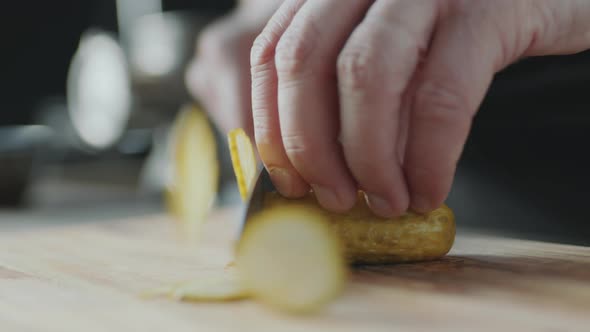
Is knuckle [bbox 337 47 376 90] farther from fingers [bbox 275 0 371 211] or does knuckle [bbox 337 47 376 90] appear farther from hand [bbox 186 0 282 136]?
hand [bbox 186 0 282 136]

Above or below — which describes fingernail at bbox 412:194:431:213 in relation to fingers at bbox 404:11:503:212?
below

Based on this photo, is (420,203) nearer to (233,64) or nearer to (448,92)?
(448,92)

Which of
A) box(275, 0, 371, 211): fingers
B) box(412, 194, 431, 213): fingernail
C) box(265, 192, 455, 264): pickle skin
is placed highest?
box(275, 0, 371, 211): fingers

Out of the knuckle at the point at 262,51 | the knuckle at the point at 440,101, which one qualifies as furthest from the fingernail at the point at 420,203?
the knuckle at the point at 262,51

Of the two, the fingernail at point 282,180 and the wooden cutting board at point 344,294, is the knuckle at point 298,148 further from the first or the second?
the wooden cutting board at point 344,294

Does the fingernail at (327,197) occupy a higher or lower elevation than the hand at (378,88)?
lower

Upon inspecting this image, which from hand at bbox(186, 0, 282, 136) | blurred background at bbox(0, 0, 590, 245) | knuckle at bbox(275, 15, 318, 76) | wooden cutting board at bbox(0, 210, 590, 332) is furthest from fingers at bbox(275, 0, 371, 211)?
hand at bbox(186, 0, 282, 136)
